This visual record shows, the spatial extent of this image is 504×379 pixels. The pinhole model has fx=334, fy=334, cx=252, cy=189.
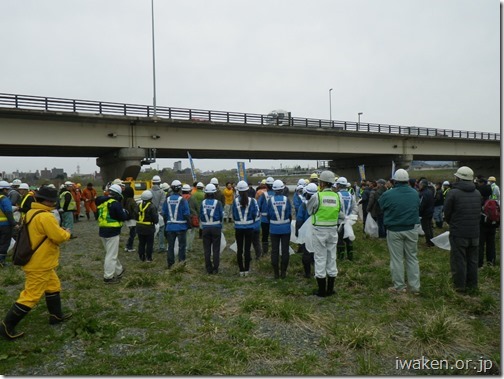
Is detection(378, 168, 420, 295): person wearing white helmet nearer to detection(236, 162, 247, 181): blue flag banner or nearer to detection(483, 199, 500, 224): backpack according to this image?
detection(483, 199, 500, 224): backpack

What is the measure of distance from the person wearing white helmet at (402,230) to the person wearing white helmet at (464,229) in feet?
2.06

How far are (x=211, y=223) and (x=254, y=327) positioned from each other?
2.96 m

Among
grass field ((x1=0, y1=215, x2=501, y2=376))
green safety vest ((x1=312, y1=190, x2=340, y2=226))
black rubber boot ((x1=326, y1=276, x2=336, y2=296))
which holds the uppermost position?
green safety vest ((x1=312, y1=190, x2=340, y2=226))

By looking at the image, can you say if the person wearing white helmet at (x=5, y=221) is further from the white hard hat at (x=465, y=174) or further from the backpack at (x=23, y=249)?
the white hard hat at (x=465, y=174)

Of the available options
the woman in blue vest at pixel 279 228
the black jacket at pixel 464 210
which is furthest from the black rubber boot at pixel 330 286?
the black jacket at pixel 464 210

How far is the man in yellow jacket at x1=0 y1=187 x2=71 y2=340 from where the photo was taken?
166 inches

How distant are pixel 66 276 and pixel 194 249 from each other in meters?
3.72

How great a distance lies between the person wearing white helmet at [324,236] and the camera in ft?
18.8

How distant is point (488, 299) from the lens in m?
5.31

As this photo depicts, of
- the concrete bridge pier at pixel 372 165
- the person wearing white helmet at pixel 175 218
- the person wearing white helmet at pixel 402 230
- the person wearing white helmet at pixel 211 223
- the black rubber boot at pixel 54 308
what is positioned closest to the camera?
the black rubber boot at pixel 54 308

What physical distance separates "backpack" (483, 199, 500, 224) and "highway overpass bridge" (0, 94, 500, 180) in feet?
69.0

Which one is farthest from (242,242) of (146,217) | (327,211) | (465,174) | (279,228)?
(465,174)

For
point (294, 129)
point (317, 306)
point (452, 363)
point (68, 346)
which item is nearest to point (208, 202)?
point (317, 306)

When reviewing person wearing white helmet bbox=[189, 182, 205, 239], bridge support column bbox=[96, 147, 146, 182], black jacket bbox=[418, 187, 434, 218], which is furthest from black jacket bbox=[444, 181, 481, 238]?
bridge support column bbox=[96, 147, 146, 182]
